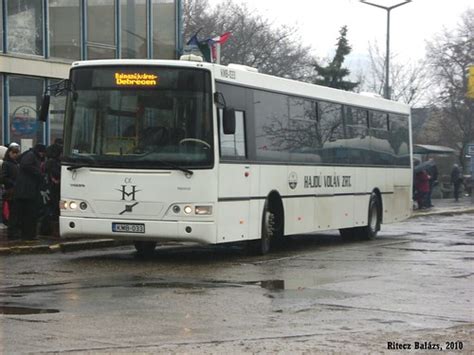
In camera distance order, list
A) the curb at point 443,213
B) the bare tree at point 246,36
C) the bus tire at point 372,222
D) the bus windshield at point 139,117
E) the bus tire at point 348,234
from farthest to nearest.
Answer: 1. the bare tree at point 246,36
2. the curb at point 443,213
3. the bus tire at point 348,234
4. the bus tire at point 372,222
5. the bus windshield at point 139,117

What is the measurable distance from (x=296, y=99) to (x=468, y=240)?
6074 mm

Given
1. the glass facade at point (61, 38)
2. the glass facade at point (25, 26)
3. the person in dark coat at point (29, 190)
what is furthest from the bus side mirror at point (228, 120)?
the glass facade at point (25, 26)

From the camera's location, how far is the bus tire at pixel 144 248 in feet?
53.5

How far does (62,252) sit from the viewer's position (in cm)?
1670

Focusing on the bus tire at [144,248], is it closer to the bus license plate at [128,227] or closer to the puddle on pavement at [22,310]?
the bus license plate at [128,227]

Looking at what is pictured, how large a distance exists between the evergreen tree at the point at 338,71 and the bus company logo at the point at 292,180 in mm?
48167

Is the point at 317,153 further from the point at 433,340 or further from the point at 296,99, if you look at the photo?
the point at 433,340

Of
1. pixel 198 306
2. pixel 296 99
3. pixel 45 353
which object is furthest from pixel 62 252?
pixel 45 353

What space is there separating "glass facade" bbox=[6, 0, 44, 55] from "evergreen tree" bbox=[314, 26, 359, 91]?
42.4m

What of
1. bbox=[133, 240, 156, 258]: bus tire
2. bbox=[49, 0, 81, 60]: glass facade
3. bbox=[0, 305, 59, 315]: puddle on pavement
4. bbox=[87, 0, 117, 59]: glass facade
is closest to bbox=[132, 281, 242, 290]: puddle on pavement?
bbox=[0, 305, 59, 315]: puddle on pavement

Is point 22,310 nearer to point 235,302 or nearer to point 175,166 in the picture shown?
point 235,302

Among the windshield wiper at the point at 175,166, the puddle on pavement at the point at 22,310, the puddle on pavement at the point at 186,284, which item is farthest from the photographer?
the windshield wiper at the point at 175,166

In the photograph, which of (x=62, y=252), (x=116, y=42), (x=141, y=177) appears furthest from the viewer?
(x=116, y=42)

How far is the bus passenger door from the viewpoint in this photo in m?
14.6
